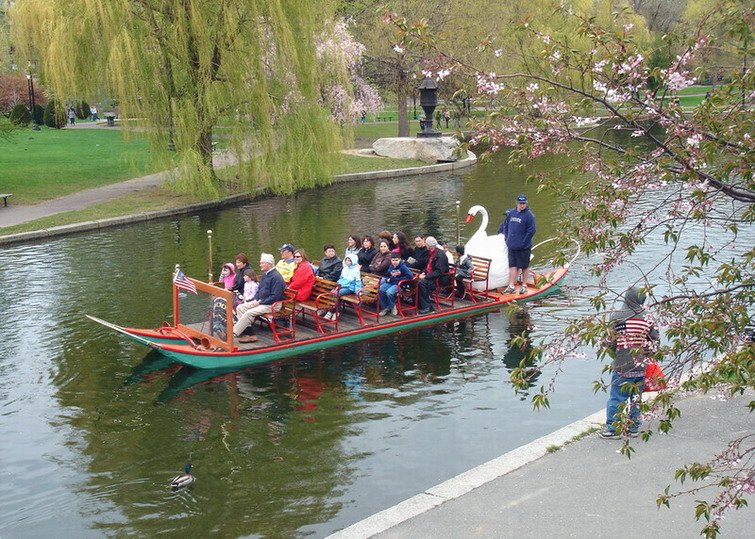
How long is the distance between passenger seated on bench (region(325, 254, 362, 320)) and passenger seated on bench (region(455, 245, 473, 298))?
6.62 ft

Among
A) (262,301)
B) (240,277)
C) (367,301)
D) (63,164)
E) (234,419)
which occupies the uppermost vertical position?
(63,164)

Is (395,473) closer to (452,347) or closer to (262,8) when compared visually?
(452,347)

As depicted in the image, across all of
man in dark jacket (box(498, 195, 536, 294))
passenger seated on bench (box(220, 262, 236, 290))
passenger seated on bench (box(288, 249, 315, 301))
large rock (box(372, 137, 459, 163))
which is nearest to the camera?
passenger seated on bench (box(288, 249, 315, 301))

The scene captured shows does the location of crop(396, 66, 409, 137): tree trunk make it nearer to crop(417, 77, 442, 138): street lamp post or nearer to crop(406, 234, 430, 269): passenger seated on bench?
crop(417, 77, 442, 138): street lamp post

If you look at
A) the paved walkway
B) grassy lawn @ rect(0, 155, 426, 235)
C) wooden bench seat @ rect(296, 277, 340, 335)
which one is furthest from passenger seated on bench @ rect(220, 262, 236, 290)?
grassy lawn @ rect(0, 155, 426, 235)

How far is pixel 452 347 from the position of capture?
1511cm

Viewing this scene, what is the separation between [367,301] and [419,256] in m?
1.39

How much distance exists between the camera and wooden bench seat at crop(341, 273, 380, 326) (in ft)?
50.7

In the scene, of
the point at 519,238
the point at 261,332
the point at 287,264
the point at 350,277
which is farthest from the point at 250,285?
the point at 519,238

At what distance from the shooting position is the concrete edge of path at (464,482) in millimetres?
8414

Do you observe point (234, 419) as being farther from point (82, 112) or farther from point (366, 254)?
point (82, 112)

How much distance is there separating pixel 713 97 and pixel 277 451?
7027mm

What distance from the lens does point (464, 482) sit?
30.2 ft

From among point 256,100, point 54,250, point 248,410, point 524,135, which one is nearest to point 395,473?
point 248,410
